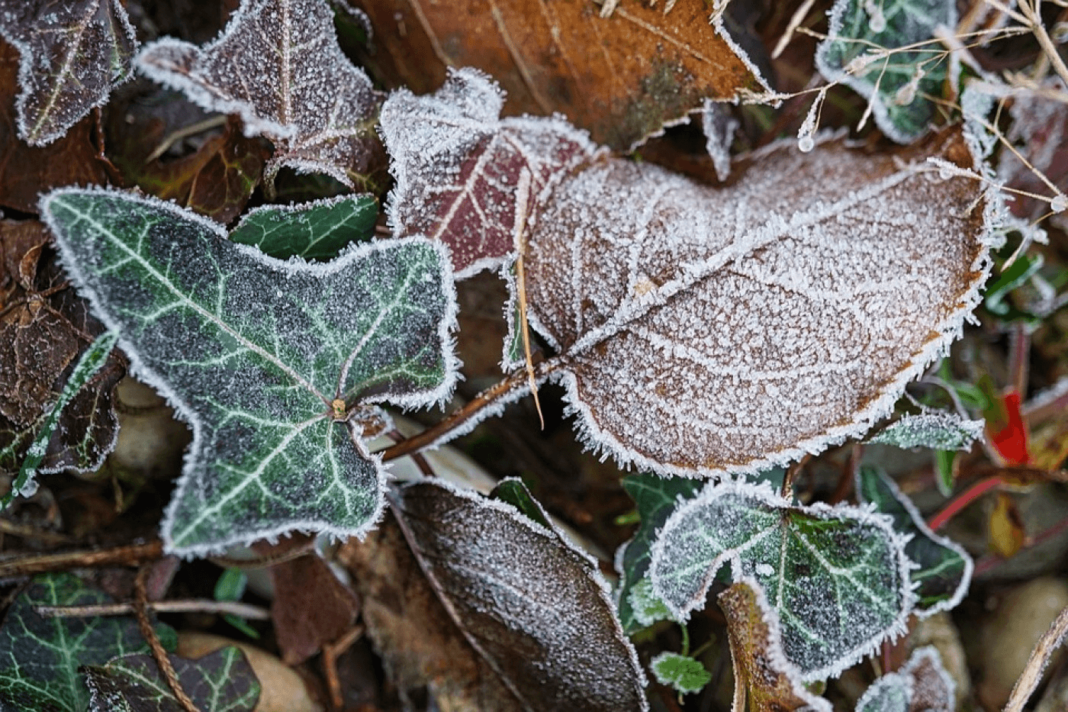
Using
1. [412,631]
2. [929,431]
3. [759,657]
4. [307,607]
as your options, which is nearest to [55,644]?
[307,607]

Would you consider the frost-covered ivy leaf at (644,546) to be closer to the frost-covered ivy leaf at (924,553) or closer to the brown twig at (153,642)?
the frost-covered ivy leaf at (924,553)

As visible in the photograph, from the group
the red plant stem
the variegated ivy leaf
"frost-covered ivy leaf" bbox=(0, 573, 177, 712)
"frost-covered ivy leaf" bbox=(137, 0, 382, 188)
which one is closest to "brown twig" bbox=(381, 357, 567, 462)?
the variegated ivy leaf

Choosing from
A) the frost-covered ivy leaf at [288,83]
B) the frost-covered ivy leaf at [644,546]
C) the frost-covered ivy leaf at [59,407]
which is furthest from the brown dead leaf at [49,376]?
the frost-covered ivy leaf at [644,546]

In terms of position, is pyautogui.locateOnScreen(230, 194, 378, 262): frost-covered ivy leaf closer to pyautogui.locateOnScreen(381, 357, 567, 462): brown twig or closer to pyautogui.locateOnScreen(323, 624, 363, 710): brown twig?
pyautogui.locateOnScreen(381, 357, 567, 462): brown twig

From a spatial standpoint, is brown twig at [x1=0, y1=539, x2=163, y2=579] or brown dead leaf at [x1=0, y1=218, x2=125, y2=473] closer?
brown dead leaf at [x1=0, y1=218, x2=125, y2=473]

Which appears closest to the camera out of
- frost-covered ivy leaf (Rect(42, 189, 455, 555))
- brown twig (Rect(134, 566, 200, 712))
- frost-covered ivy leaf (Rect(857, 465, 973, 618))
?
frost-covered ivy leaf (Rect(42, 189, 455, 555))

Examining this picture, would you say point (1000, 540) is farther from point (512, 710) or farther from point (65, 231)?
point (65, 231)
